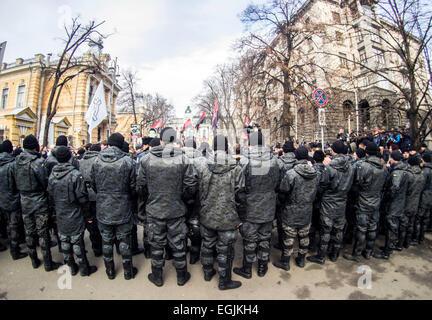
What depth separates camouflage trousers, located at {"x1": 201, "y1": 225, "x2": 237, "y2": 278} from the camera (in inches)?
121

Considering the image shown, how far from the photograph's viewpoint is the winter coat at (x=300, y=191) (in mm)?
3527

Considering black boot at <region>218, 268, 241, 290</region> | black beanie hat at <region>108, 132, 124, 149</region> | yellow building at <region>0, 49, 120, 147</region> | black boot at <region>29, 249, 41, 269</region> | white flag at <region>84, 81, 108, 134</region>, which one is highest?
yellow building at <region>0, 49, 120, 147</region>

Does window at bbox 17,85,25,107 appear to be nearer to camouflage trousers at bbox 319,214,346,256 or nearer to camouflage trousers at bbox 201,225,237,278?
camouflage trousers at bbox 201,225,237,278

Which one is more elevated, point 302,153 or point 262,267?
point 302,153

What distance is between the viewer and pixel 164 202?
3023 millimetres

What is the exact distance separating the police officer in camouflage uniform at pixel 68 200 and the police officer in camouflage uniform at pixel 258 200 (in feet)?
8.96

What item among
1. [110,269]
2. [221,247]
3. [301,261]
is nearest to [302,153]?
[301,261]

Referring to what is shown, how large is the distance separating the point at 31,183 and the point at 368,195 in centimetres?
633

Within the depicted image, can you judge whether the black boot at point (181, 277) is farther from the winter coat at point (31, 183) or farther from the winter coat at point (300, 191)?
the winter coat at point (31, 183)

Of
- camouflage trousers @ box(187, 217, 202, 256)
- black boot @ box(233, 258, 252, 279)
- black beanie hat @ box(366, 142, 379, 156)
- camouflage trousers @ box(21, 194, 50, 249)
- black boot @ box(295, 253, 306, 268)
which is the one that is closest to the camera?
black boot @ box(233, 258, 252, 279)

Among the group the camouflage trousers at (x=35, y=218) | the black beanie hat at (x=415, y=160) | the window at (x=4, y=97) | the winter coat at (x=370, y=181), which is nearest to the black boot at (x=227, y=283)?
the winter coat at (x=370, y=181)

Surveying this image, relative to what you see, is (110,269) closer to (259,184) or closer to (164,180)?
(164,180)

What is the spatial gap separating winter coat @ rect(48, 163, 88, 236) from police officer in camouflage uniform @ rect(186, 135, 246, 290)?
182 centimetres

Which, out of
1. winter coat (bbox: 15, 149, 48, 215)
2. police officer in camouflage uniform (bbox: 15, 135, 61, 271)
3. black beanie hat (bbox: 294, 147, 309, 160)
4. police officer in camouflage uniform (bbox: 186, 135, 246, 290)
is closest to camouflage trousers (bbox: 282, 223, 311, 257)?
police officer in camouflage uniform (bbox: 186, 135, 246, 290)
